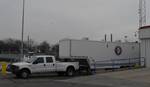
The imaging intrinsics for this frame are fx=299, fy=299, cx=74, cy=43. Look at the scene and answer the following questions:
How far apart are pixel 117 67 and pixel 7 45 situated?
392ft

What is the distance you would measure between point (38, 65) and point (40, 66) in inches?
7.7

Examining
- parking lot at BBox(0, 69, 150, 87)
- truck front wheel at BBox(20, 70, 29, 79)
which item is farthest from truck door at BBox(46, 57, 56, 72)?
parking lot at BBox(0, 69, 150, 87)

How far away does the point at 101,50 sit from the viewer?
3316 centimetres

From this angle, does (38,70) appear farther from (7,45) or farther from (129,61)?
(7,45)

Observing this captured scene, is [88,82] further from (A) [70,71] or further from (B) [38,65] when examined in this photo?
(A) [70,71]

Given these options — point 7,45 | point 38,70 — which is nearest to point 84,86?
point 38,70

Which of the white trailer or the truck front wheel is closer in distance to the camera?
the truck front wheel

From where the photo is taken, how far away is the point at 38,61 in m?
25.4

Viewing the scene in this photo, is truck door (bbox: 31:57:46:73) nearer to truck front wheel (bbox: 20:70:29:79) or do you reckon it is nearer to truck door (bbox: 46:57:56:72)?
truck door (bbox: 46:57:56:72)

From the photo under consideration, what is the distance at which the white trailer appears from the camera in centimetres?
3034

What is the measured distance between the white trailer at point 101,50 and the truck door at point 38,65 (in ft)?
15.7

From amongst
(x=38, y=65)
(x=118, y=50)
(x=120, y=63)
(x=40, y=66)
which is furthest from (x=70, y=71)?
(x=118, y=50)

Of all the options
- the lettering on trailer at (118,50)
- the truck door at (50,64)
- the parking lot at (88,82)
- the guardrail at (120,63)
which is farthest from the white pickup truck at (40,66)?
the lettering on trailer at (118,50)

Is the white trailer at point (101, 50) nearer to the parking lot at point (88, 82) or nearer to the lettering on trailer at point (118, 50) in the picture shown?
the lettering on trailer at point (118, 50)
